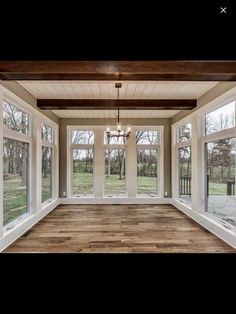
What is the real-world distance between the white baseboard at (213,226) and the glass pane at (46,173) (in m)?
3.97

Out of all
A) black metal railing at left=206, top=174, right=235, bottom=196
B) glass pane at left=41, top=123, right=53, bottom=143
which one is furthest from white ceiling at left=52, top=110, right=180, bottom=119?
black metal railing at left=206, top=174, right=235, bottom=196

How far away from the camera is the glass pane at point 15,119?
4113mm

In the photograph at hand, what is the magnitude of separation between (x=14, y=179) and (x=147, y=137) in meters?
4.72

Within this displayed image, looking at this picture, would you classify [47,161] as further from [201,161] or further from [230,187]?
[230,187]

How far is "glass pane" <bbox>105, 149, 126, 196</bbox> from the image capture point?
784 cm

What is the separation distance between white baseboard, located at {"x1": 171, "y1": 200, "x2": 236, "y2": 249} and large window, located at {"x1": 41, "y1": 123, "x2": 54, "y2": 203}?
3.98m

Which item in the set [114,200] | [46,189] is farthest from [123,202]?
[46,189]

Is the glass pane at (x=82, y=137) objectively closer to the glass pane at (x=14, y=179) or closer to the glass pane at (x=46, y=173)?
the glass pane at (x=46, y=173)

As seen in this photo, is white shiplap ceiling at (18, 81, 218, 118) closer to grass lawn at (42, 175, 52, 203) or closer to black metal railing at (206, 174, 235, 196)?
black metal railing at (206, 174, 235, 196)

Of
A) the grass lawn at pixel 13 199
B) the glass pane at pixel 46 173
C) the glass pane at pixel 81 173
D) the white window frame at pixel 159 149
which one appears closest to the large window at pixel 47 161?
the glass pane at pixel 46 173
